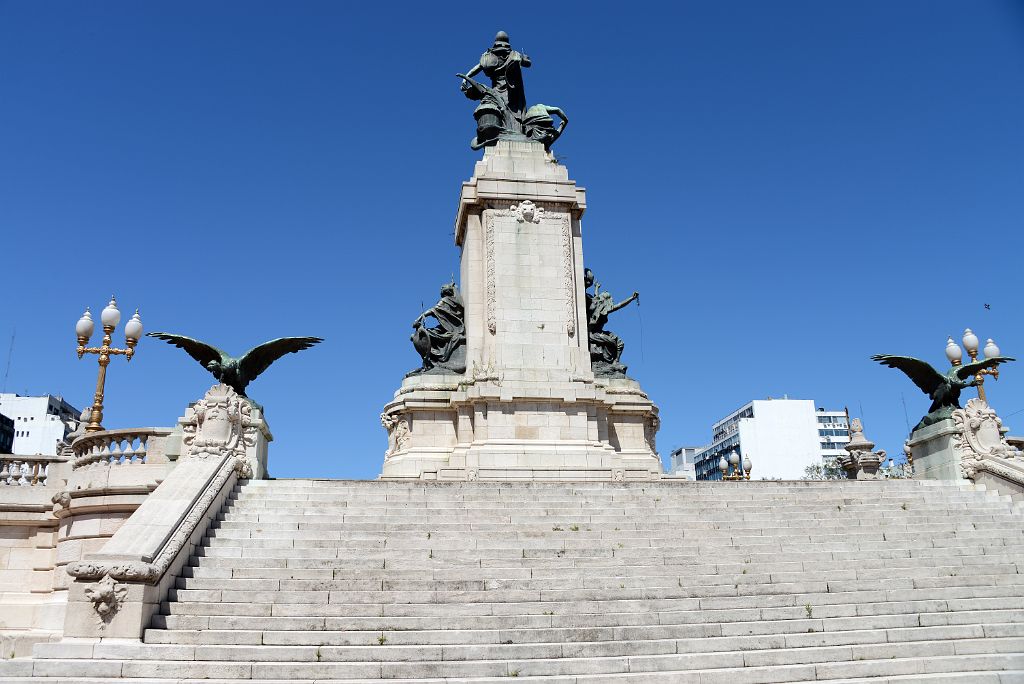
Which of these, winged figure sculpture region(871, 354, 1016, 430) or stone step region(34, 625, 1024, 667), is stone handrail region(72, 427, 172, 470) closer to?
stone step region(34, 625, 1024, 667)

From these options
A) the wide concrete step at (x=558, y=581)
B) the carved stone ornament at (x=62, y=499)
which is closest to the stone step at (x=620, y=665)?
the wide concrete step at (x=558, y=581)

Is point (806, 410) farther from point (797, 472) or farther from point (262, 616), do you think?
point (262, 616)

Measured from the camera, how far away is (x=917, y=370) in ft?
65.5

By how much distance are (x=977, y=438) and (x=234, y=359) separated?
53.7 feet

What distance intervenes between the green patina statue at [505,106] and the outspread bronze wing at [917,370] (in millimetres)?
12570

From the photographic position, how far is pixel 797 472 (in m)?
96.9

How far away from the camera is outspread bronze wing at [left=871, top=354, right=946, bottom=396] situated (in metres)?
19.6

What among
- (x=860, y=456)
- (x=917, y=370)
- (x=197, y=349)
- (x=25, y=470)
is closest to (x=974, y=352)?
(x=917, y=370)

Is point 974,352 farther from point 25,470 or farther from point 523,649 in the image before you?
point 25,470

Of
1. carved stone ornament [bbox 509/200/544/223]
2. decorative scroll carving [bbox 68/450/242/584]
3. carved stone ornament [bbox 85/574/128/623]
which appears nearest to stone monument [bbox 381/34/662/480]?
carved stone ornament [bbox 509/200/544/223]

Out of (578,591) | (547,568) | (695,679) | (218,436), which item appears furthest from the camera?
(218,436)

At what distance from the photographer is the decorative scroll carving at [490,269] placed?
23516 mm

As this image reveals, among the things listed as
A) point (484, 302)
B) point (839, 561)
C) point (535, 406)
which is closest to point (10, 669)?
point (839, 561)

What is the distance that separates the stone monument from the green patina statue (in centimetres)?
7
